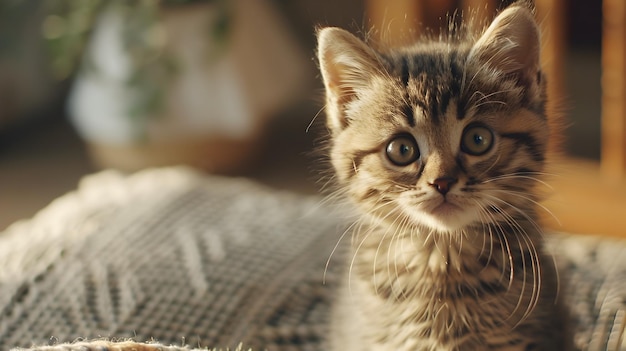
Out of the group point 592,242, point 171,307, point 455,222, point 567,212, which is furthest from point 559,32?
point 171,307

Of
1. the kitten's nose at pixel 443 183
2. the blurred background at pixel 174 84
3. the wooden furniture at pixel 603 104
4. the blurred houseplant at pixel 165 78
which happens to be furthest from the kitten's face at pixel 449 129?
the blurred houseplant at pixel 165 78

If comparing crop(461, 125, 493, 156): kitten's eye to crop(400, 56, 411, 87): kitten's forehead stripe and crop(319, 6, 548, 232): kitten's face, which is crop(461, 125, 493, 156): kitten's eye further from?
crop(400, 56, 411, 87): kitten's forehead stripe

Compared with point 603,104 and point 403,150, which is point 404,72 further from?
point 603,104

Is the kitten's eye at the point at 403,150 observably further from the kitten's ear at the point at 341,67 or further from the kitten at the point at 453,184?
the kitten's ear at the point at 341,67

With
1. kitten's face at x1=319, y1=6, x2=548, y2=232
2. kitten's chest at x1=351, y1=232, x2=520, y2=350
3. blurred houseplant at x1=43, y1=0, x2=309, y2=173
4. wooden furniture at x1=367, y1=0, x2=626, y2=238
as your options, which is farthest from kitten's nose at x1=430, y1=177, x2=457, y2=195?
blurred houseplant at x1=43, y1=0, x2=309, y2=173

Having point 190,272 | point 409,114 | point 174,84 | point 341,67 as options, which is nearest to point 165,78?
point 174,84

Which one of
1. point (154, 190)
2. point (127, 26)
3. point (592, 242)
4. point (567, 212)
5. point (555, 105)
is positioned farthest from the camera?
point (127, 26)

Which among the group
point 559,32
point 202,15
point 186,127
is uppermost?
point 202,15

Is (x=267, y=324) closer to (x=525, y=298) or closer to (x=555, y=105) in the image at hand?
(x=525, y=298)
